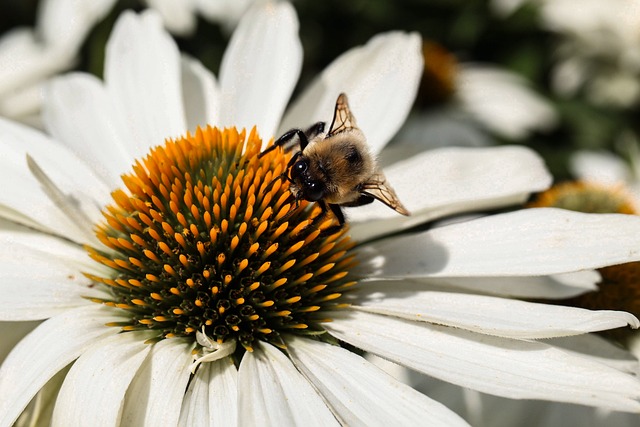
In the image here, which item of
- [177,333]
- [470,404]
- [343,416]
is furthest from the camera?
[470,404]

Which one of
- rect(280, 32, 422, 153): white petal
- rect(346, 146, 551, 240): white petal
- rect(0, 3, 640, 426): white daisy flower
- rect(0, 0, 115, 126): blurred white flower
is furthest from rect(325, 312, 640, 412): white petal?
rect(0, 0, 115, 126): blurred white flower

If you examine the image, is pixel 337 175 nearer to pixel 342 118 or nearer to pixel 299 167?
pixel 299 167

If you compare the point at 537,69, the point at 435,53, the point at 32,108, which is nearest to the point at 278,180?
the point at 32,108

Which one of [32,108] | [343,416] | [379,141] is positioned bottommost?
[343,416]

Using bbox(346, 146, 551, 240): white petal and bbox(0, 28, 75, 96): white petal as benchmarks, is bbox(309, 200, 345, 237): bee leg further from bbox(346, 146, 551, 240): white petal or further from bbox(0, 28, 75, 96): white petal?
bbox(0, 28, 75, 96): white petal

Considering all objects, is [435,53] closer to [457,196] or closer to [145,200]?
[457,196]

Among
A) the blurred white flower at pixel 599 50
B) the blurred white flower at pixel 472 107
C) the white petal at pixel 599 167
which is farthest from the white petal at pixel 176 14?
the blurred white flower at pixel 599 50

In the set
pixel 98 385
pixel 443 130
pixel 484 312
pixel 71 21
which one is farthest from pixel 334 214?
pixel 443 130

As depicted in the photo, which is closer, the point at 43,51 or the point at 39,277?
the point at 39,277
